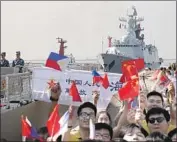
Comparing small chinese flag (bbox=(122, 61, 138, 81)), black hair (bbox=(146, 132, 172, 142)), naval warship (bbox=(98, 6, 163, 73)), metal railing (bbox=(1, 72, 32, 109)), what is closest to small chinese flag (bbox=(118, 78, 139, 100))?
small chinese flag (bbox=(122, 61, 138, 81))

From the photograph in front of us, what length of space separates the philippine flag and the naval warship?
971 inches

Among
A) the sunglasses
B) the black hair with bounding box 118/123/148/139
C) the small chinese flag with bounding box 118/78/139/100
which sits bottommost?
the black hair with bounding box 118/123/148/139

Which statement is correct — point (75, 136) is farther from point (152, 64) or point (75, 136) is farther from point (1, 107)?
point (152, 64)

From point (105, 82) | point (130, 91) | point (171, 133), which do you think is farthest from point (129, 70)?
point (171, 133)

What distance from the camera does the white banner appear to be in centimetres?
856

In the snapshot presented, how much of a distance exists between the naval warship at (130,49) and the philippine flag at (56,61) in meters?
24.7

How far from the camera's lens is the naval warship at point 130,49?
33344 mm

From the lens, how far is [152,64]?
3944cm

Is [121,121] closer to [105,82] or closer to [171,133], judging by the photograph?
[171,133]

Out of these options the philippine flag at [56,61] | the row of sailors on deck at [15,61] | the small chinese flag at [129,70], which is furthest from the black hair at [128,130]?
the row of sailors on deck at [15,61]

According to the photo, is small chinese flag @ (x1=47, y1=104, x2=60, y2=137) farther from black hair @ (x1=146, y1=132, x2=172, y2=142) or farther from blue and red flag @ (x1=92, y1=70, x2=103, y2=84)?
blue and red flag @ (x1=92, y1=70, x2=103, y2=84)

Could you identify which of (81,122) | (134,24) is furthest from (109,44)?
(81,122)

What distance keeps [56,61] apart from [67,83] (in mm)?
1560

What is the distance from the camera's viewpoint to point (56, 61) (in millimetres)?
7293
